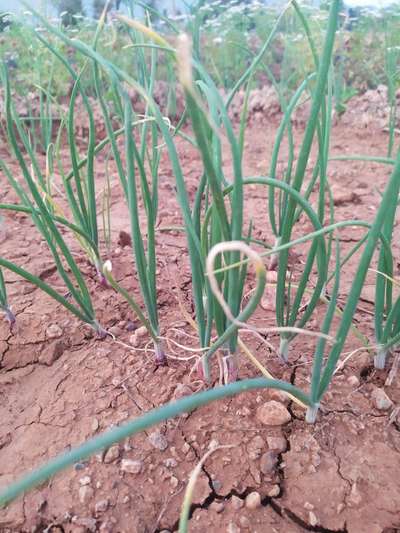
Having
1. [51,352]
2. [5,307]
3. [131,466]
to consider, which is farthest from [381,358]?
[5,307]

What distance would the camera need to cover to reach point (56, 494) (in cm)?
70

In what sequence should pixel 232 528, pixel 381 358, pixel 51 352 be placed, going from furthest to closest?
pixel 51 352 → pixel 381 358 → pixel 232 528

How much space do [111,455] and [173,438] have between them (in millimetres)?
110

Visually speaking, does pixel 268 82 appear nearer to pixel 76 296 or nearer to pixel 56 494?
pixel 76 296

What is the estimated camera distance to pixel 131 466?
720 mm

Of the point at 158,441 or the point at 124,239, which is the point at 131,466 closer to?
the point at 158,441

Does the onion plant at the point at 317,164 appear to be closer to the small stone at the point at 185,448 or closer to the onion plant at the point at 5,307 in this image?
the small stone at the point at 185,448

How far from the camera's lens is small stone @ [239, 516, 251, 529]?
2.13 ft

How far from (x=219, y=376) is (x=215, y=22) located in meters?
3.66

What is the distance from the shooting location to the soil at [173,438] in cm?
67

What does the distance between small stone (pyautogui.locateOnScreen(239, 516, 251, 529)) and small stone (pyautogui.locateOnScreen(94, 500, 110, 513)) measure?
0.21 metres

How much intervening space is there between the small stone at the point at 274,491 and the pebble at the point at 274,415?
0.35 feet

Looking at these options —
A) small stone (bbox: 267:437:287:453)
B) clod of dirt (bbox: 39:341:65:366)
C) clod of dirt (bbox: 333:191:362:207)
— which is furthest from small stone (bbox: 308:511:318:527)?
clod of dirt (bbox: 333:191:362:207)

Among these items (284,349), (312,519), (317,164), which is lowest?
(312,519)
